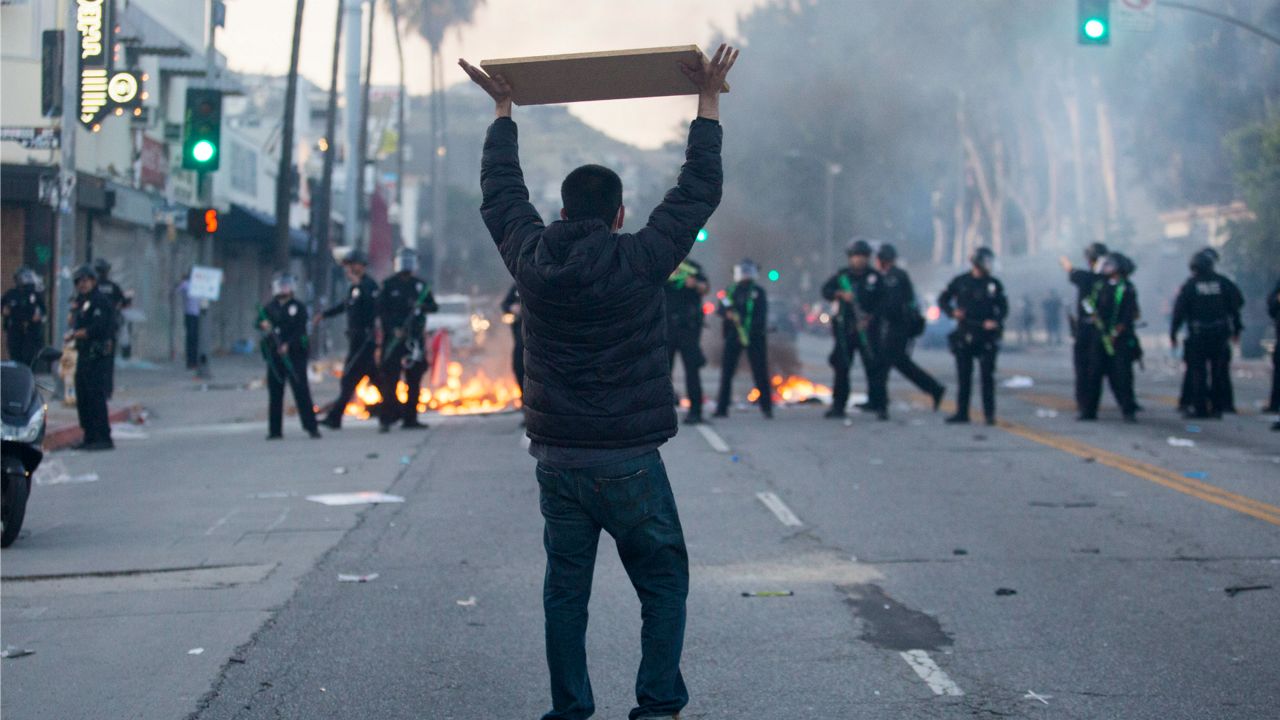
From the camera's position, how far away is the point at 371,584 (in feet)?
26.2

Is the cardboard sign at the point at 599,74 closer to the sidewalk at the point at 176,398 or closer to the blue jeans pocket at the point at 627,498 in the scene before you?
the blue jeans pocket at the point at 627,498

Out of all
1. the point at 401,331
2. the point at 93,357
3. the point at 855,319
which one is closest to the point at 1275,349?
the point at 855,319

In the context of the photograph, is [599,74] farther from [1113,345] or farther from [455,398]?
[455,398]

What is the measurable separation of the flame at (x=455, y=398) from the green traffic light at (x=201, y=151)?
3.66 meters

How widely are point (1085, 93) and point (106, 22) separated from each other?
42791mm

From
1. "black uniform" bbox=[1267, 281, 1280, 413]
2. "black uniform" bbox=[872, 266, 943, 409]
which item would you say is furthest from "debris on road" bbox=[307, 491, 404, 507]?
"black uniform" bbox=[1267, 281, 1280, 413]

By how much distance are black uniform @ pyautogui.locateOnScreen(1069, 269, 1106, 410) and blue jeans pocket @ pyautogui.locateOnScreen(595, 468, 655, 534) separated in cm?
1324

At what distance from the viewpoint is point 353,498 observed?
445 inches

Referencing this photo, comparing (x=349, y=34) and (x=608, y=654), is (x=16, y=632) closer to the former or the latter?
(x=608, y=654)

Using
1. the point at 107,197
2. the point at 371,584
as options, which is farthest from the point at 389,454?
the point at 107,197

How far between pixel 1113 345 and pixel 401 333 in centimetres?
794

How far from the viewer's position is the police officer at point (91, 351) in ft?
48.4

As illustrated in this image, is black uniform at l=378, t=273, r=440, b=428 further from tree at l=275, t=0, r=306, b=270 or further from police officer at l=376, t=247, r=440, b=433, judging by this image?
tree at l=275, t=0, r=306, b=270

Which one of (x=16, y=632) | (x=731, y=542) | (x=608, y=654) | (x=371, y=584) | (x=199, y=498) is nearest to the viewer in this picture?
(x=608, y=654)
